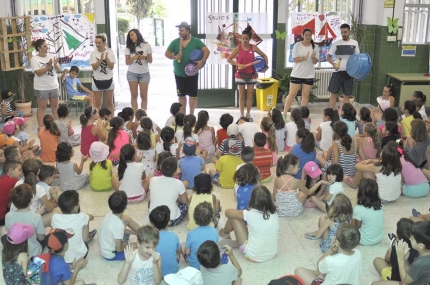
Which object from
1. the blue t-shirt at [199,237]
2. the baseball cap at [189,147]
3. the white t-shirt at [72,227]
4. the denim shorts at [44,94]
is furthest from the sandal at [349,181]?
the denim shorts at [44,94]

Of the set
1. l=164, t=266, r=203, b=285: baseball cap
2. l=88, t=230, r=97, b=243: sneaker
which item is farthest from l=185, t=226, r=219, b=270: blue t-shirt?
l=88, t=230, r=97, b=243: sneaker

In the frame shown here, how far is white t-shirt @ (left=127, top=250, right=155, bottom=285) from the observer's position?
3738 mm

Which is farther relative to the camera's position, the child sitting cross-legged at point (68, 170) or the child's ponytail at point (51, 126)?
the child's ponytail at point (51, 126)

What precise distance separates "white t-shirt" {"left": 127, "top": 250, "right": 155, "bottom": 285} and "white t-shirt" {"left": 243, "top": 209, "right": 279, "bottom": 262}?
977 mm

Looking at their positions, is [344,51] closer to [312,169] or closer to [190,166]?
[312,169]

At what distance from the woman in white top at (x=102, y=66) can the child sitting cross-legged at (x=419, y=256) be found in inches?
226

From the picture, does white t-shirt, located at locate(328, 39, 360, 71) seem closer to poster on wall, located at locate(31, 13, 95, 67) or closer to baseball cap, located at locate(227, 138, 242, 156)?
baseball cap, located at locate(227, 138, 242, 156)

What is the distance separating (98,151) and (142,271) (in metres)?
2.34

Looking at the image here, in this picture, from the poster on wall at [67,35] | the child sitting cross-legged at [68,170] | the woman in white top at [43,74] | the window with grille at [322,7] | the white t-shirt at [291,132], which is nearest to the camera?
the child sitting cross-legged at [68,170]

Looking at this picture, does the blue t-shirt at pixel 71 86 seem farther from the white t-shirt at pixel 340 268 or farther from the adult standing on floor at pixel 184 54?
the white t-shirt at pixel 340 268

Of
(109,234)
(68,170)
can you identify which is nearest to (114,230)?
(109,234)

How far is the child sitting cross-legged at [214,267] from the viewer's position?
3459 mm

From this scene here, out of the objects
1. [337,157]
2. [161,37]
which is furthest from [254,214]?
[161,37]

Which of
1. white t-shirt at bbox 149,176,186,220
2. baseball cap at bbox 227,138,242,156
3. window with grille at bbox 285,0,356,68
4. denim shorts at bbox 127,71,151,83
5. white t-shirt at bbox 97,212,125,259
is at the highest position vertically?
window with grille at bbox 285,0,356,68
